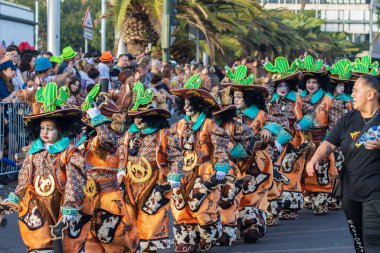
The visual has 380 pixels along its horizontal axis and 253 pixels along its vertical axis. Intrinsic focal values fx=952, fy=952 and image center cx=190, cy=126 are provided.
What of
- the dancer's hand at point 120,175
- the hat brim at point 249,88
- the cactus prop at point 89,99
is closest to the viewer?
the cactus prop at point 89,99

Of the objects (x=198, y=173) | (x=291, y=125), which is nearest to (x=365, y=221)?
(x=198, y=173)

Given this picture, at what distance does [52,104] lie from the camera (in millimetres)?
7785

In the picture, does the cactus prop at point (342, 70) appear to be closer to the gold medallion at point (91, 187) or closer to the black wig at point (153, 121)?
the black wig at point (153, 121)

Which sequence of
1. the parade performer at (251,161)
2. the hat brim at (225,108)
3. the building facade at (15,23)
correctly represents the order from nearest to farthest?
the hat brim at (225,108), the parade performer at (251,161), the building facade at (15,23)

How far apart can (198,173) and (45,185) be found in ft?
9.30

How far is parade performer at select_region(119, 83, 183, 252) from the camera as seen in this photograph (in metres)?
9.29

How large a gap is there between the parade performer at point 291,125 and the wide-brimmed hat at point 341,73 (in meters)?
1.45

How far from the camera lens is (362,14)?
367 ft

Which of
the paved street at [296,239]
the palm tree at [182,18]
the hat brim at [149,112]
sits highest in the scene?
the palm tree at [182,18]

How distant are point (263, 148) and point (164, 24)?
7.66m

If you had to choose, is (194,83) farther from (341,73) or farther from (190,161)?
(341,73)

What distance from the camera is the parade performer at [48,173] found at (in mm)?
7699

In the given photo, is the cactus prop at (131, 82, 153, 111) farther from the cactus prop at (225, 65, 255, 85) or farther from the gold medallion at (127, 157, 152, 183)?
the cactus prop at (225, 65, 255, 85)

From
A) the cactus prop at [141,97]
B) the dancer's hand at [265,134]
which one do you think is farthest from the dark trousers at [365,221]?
the dancer's hand at [265,134]
